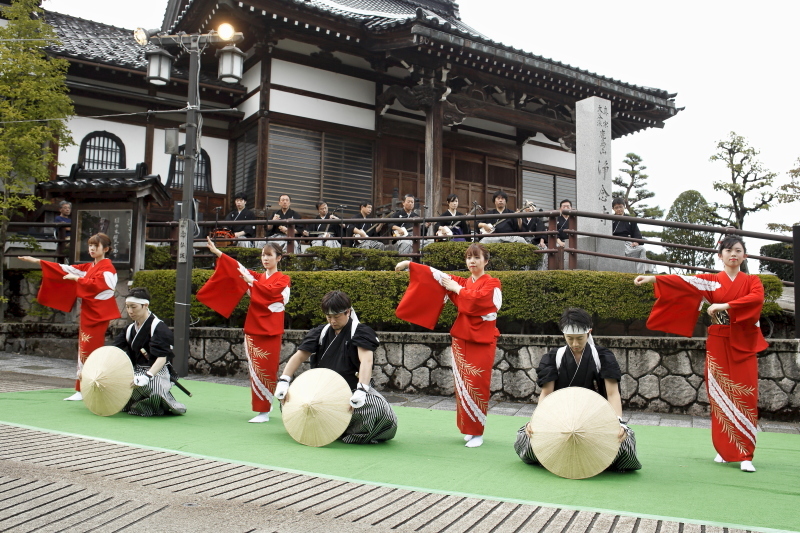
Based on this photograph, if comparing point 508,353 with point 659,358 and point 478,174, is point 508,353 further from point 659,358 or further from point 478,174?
point 478,174

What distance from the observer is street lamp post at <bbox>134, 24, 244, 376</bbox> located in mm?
9203

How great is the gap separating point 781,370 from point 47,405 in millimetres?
7801

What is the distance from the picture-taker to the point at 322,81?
14086 millimetres

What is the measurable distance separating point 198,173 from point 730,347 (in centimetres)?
1213

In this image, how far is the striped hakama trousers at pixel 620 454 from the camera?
4.35 metres

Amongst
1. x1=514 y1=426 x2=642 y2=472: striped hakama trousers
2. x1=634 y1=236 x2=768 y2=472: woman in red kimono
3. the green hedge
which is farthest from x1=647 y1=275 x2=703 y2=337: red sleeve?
the green hedge

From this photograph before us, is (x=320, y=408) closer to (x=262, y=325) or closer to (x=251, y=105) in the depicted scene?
(x=262, y=325)

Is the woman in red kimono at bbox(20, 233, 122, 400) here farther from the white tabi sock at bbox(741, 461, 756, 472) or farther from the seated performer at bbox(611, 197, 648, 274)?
the seated performer at bbox(611, 197, 648, 274)

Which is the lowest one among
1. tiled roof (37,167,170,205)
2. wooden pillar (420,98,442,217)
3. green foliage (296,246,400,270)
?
green foliage (296,246,400,270)

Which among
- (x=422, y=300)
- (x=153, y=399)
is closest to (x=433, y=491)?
(x=422, y=300)

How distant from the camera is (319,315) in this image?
9383mm

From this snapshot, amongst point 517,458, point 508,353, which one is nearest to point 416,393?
point 508,353

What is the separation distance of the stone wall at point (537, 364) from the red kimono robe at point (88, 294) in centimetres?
248

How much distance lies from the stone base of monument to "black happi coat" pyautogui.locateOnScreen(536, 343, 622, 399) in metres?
5.01
